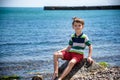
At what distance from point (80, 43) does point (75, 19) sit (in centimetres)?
45

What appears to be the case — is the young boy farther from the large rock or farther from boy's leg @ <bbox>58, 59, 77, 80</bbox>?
the large rock

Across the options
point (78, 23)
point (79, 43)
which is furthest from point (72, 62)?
point (78, 23)

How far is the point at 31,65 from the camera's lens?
14.0m

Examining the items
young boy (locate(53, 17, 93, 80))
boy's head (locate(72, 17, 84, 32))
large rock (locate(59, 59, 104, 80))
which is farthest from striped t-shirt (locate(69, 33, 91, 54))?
large rock (locate(59, 59, 104, 80))

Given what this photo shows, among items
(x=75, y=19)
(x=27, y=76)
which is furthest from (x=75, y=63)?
(x=27, y=76)

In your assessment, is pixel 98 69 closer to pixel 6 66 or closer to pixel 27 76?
pixel 27 76

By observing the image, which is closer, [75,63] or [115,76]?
[75,63]

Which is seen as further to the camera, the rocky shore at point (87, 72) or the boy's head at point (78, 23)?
the rocky shore at point (87, 72)

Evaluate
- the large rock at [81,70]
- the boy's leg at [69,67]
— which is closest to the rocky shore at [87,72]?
the large rock at [81,70]

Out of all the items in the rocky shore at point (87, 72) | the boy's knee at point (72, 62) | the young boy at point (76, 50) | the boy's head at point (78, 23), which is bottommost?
the rocky shore at point (87, 72)

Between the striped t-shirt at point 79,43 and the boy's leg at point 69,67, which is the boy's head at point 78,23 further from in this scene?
the boy's leg at point 69,67

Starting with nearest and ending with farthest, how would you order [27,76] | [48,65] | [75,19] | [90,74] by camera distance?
[75,19] → [90,74] → [27,76] → [48,65]

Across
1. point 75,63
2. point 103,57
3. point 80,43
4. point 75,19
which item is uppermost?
point 75,19

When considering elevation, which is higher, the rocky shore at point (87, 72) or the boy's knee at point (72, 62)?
the boy's knee at point (72, 62)
